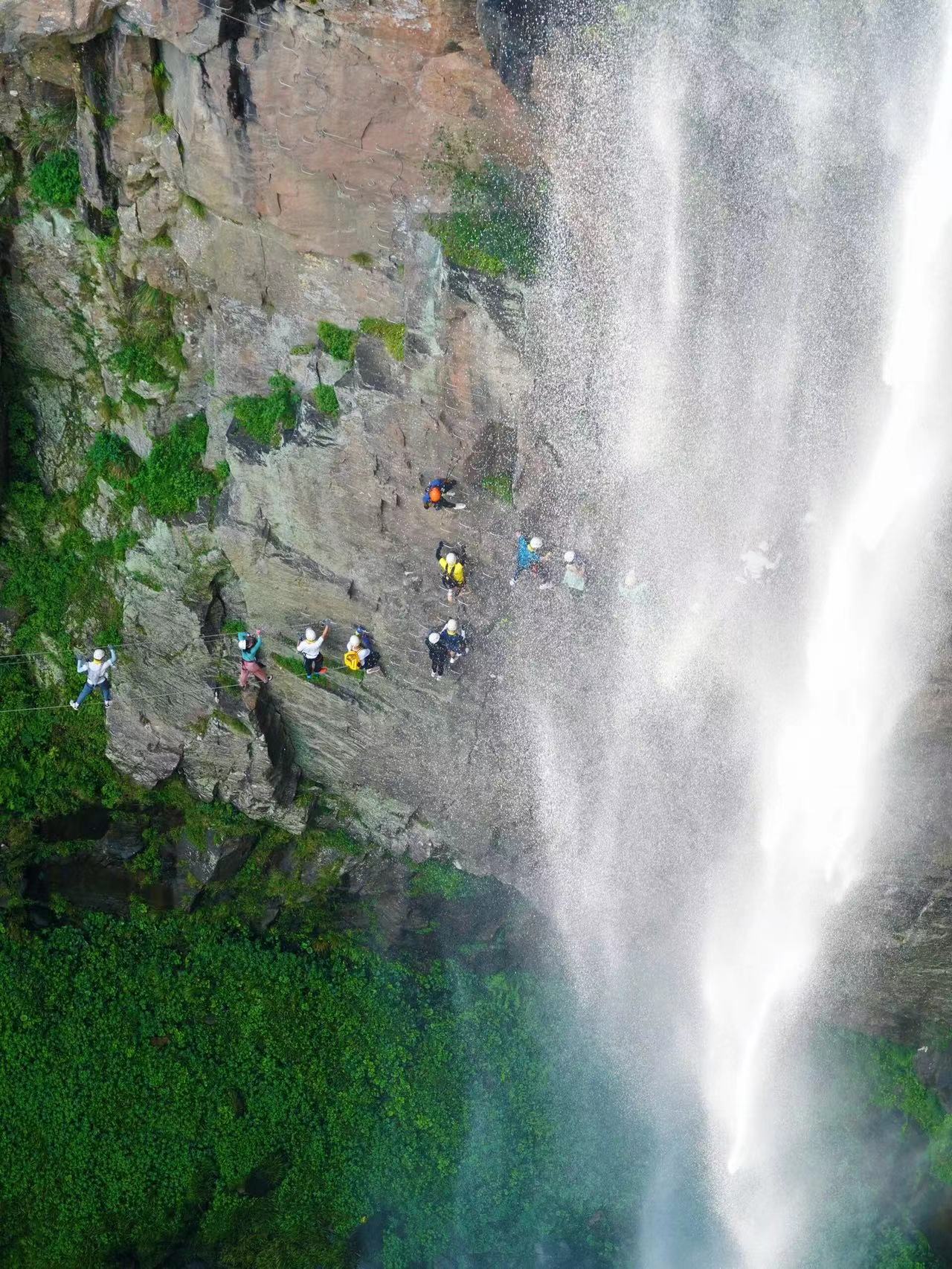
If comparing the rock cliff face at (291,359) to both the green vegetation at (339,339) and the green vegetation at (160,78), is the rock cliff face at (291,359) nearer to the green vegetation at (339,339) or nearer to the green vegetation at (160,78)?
the green vegetation at (160,78)

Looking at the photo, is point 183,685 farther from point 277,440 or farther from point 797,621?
point 797,621

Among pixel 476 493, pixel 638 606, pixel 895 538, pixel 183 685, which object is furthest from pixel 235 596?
pixel 895 538

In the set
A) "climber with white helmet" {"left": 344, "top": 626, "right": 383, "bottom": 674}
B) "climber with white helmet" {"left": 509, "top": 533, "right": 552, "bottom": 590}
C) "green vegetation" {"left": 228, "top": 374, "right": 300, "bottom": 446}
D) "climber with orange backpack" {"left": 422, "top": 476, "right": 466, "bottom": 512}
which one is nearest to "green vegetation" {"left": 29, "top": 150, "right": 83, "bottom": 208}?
"green vegetation" {"left": 228, "top": 374, "right": 300, "bottom": 446}

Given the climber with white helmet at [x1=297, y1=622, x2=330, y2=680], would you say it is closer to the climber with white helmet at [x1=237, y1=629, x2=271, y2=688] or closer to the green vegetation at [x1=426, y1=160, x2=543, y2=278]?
the climber with white helmet at [x1=237, y1=629, x2=271, y2=688]

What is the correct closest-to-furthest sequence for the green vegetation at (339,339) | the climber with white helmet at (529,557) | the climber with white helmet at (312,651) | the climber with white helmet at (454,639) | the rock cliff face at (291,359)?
the rock cliff face at (291,359)
the green vegetation at (339,339)
the climber with white helmet at (529,557)
the climber with white helmet at (454,639)
the climber with white helmet at (312,651)

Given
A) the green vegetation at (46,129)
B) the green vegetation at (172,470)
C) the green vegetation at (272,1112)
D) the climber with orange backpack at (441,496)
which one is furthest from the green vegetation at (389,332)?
the green vegetation at (272,1112)
